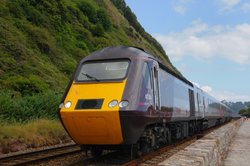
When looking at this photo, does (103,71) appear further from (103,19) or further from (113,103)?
(103,19)

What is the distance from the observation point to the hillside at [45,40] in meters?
30.5

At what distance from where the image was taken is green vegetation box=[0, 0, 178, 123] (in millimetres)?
19884

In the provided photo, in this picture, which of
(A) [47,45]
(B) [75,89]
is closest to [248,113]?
(A) [47,45]

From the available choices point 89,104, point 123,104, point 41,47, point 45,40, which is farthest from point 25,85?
point 123,104

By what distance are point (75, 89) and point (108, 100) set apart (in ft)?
4.01

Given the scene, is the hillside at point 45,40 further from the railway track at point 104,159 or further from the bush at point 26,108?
the railway track at point 104,159

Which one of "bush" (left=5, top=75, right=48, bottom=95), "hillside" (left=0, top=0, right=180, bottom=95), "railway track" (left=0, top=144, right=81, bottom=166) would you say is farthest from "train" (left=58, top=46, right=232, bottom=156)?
"bush" (left=5, top=75, right=48, bottom=95)

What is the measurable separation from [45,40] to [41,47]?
3.67ft

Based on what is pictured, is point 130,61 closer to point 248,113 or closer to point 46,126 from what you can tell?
point 46,126

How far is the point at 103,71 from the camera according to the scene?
1077cm

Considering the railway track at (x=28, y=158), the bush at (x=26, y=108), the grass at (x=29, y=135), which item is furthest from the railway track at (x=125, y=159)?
the bush at (x=26, y=108)

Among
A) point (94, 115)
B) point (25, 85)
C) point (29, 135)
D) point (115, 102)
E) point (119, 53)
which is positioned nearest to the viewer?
point (94, 115)

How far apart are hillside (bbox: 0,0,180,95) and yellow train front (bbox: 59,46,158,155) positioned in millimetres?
16587

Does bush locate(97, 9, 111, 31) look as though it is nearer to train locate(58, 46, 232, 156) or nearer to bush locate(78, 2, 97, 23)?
bush locate(78, 2, 97, 23)
